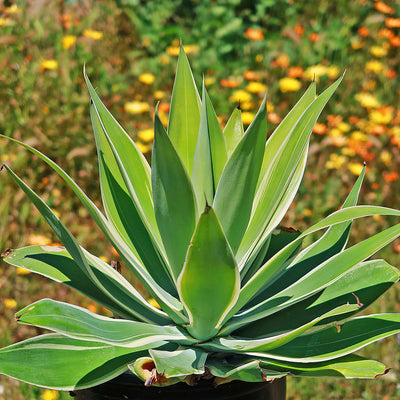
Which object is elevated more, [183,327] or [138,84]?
[138,84]

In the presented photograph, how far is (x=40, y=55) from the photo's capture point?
12.6ft

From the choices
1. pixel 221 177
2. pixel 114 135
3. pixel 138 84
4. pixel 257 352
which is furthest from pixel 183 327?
pixel 138 84

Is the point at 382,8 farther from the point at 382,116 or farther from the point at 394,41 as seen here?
the point at 382,116

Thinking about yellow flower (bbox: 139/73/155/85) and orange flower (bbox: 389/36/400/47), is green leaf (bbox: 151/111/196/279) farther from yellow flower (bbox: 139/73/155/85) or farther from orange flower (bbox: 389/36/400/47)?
orange flower (bbox: 389/36/400/47)

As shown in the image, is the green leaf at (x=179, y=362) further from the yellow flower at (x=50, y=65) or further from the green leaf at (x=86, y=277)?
the yellow flower at (x=50, y=65)

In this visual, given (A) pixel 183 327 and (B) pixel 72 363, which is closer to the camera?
(B) pixel 72 363

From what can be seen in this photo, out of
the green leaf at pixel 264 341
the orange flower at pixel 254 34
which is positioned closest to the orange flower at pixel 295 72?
the orange flower at pixel 254 34

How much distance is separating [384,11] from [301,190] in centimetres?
176

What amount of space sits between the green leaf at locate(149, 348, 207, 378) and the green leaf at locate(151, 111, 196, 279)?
19 centimetres

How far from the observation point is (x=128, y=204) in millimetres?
1445

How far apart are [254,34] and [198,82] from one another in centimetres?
53

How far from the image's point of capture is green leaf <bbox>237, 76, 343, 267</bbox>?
1289 millimetres

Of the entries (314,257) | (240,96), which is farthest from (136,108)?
(314,257)

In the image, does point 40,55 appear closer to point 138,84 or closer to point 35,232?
point 138,84
